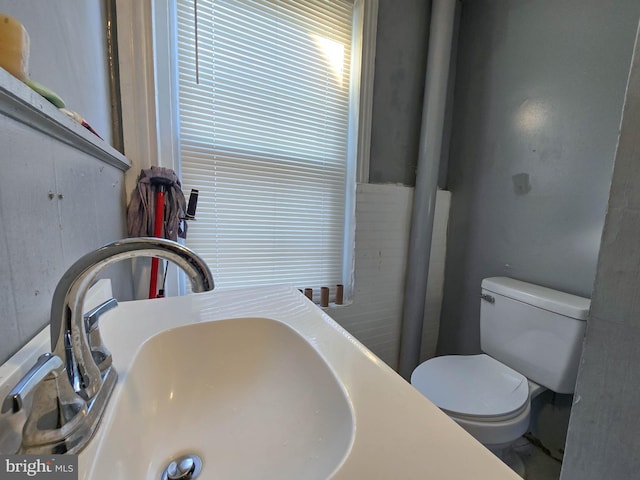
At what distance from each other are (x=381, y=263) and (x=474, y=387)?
68cm

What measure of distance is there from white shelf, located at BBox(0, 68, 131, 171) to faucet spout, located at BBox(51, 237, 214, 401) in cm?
20

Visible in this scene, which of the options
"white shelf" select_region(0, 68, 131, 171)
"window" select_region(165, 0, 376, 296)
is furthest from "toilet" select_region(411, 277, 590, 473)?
"white shelf" select_region(0, 68, 131, 171)

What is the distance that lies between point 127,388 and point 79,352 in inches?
4.4

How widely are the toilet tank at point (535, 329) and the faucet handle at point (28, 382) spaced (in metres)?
1.37

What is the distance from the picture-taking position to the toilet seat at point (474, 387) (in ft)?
3.14

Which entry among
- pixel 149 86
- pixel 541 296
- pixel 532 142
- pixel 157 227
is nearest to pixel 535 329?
pixel 541 296

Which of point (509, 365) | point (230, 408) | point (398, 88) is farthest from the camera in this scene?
point (398, 88)

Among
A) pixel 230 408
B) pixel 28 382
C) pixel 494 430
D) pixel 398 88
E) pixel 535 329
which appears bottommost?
pixel 494 430

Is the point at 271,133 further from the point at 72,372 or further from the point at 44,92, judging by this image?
the point at 72,372

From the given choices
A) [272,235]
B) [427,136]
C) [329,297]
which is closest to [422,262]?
[329,297]

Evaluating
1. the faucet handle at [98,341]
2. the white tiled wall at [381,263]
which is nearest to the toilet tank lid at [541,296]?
the white tiled wall at [381,263]

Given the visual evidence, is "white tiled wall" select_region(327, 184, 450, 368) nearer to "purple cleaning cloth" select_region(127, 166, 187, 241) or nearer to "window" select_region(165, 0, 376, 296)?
"window" select_region(165, 0, 376, 296)

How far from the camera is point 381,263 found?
151 cm

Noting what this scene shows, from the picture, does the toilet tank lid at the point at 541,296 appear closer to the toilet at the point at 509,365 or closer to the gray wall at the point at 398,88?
the toilet at the point at 509,365
